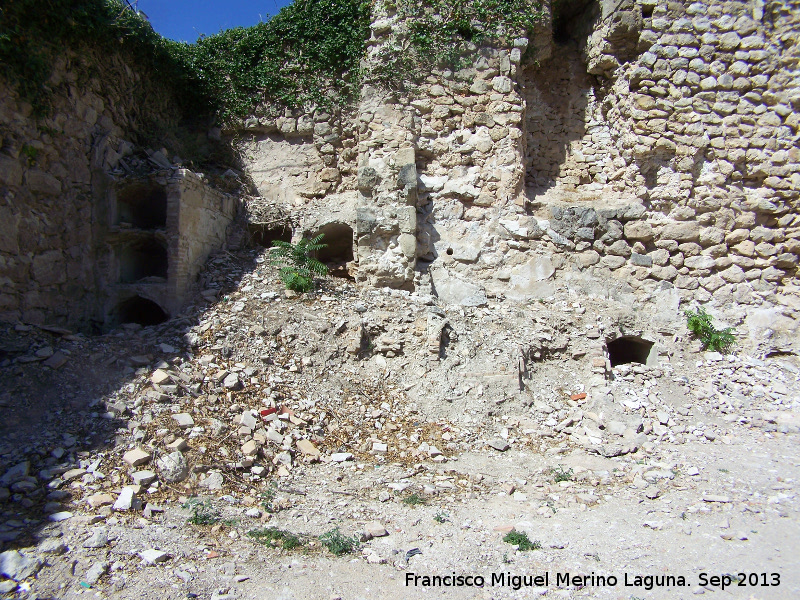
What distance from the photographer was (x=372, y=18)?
7961 mm

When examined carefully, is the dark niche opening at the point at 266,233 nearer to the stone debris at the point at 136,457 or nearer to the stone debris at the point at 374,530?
the stone debris at the point at 136,457

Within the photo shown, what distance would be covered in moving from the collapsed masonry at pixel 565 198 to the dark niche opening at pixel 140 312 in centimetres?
4

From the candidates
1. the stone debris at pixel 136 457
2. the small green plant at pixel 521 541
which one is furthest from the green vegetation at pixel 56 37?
the small green plant at pixel 521 541

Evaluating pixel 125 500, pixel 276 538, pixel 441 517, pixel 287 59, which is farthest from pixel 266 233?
pixel 441 517

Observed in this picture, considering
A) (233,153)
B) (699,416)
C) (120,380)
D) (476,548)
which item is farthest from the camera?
(233,153)

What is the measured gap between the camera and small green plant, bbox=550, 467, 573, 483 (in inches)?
181

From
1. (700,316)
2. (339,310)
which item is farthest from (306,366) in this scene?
(700,316)

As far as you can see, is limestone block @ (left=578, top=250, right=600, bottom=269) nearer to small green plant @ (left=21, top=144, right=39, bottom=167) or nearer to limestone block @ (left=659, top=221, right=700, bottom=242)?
limestone block @ (left=659, top=221, right=700, bottom=242)

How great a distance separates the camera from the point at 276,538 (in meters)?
3.51

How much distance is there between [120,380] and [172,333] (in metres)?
1.00

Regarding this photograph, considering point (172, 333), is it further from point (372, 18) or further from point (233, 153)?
point (372, 18)

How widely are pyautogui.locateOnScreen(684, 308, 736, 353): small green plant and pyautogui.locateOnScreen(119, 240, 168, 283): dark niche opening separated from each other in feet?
23.5

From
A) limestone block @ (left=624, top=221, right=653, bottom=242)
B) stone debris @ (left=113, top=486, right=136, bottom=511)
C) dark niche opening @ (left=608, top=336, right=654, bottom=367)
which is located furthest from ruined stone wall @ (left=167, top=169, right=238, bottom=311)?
limestone block @ (left=624, top=221, right=653, bottom=242)

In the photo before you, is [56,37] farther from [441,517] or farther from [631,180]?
[631,180]
